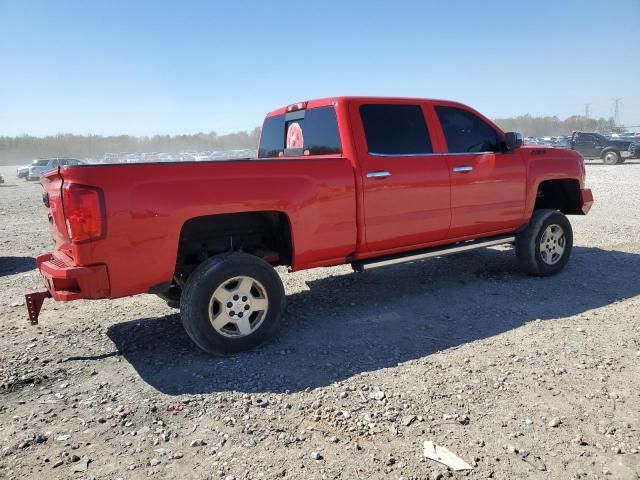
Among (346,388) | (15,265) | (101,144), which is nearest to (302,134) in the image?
(346,388)

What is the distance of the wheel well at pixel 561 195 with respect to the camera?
20.5 feet

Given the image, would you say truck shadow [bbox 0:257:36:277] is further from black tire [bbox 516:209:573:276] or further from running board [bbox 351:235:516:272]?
black tire [bbox 516:209:573:276]

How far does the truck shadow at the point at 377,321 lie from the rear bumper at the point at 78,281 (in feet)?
2.37

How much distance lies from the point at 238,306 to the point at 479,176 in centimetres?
296

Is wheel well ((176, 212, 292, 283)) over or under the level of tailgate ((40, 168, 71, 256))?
under

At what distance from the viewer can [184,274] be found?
13.9 ft

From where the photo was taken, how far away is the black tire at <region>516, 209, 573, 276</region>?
5.67m

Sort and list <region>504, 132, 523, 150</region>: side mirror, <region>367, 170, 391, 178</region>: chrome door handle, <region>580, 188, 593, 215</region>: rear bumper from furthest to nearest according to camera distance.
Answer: <region>580, 188, 593, 215</region>: rear bumper
<region>504, 132, 523, 150</region>: side mirror
<region>367, 170, 391, 178</region>: chrome door handle

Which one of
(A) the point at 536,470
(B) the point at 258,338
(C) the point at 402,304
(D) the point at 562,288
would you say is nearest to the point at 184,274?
(B) the point at 258,338

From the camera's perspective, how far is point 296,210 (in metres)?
4.04

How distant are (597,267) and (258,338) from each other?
15.1ft

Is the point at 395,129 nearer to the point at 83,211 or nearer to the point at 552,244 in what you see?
the point at 552,244

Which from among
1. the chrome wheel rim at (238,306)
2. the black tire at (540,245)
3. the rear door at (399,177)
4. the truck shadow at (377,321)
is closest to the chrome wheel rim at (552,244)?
the black tire at (540,245)

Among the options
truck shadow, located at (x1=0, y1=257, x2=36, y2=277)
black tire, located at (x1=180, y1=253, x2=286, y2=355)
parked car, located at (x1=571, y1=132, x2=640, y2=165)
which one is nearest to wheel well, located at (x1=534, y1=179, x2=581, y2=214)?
black tire, located at (x1=180, y1=253, x2=286, y2=355)
